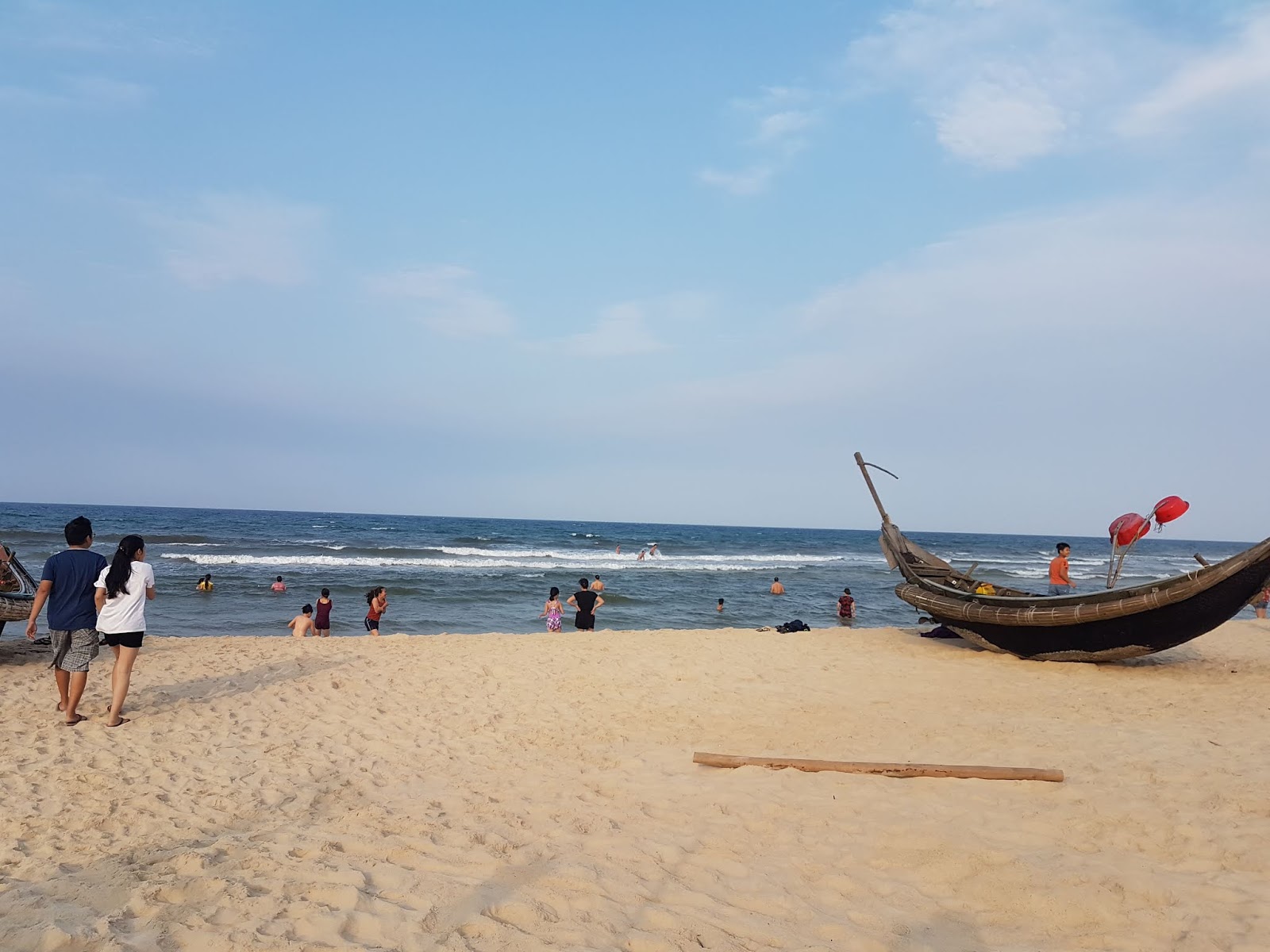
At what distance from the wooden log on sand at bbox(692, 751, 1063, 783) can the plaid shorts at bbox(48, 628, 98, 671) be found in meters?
5.09

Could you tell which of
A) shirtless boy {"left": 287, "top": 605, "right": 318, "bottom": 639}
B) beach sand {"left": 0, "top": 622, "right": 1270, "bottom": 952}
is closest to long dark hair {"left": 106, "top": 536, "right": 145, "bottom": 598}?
beach sand {"left": 0, "top": 622, "right": 1270, "bottom": 952}

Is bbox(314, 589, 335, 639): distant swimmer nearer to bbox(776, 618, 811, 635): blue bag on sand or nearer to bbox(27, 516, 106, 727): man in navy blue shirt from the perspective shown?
bbox(27, 516, 106, 727): man in navy blue shirt

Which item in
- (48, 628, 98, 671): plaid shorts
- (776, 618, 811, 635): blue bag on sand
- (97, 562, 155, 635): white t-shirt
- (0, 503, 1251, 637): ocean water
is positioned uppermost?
(97, 562, 155, 635): white t-shirt

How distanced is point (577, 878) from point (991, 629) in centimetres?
888

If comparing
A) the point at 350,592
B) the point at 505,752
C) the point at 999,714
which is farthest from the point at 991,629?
the point at 350,592

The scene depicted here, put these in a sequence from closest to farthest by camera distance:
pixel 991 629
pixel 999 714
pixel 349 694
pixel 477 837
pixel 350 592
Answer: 1. pixel 477 837
2. pixel 999 714
3. pixel 349 694
4. pixel 991 629
5. pixel 350 592

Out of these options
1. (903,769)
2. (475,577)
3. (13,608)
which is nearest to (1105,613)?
(903,769)

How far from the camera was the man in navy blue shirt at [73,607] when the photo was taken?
260 inches

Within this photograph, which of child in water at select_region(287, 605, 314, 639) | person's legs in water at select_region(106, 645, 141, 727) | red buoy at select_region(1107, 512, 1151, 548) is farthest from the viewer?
child in water at select_region(287, 605, 314, 639)

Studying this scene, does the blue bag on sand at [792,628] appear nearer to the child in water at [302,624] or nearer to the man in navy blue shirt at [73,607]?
the child in water at [302,624]

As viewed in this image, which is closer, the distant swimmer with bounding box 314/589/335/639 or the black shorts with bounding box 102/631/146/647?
the black shorts with bounding box 102/631/146/647

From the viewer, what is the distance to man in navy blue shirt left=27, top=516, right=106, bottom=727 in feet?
21.7

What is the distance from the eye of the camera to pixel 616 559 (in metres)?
41.3

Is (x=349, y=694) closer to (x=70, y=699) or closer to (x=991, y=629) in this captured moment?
(x=70, y=699)
